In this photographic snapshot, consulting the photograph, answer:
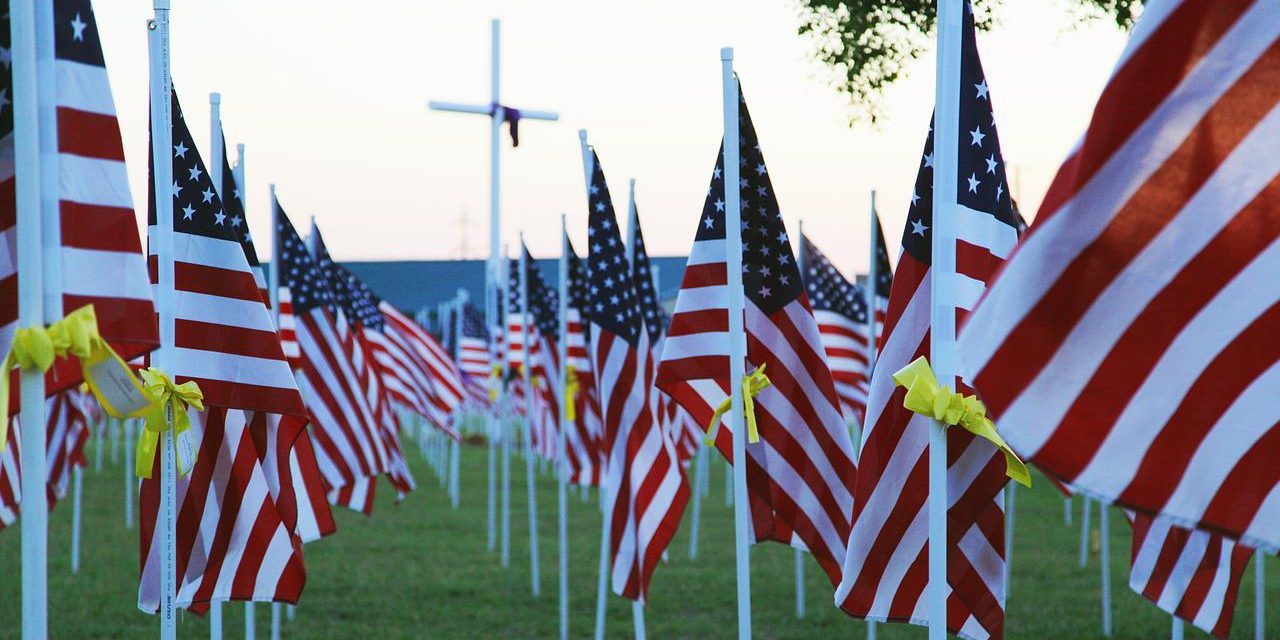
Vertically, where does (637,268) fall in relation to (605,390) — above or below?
above

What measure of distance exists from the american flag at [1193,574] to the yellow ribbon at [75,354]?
6450 mm

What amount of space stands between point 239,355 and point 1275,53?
4.63 metres

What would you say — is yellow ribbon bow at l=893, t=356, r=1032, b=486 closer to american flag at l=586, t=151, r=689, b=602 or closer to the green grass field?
american flag at l=586, t=151, r=689, b=602

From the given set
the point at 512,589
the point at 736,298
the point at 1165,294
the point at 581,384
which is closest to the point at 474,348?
the point at 581,384

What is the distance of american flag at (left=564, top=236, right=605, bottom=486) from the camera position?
1488 cm

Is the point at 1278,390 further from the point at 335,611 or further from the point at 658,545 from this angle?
the point at 335,611

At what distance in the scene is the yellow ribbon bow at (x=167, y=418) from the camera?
5680 millimetres

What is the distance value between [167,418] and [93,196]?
189 cm

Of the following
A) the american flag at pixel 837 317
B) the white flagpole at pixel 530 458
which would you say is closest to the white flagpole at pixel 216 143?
the white flagpole at pixel 530 458

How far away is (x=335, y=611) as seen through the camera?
43.6ft

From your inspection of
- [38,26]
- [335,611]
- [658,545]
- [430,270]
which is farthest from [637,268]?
[430,270]

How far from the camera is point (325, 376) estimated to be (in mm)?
12367

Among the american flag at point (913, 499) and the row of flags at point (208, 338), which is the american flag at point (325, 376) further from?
the american flag at point (913, 499)

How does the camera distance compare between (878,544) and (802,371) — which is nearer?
(878,544)
